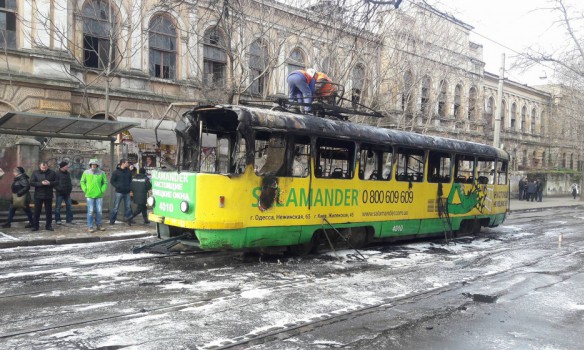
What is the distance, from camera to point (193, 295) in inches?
259

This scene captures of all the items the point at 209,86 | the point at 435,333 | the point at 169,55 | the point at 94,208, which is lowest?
the point at 435,333

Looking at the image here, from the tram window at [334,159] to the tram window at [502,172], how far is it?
700cm

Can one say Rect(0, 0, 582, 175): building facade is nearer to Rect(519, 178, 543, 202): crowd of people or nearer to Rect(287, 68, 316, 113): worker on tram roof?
Rect(287, 68, 316, 113): worker on tram roof

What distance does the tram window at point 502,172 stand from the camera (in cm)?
1466

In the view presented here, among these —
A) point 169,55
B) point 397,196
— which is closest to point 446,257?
point 397,196

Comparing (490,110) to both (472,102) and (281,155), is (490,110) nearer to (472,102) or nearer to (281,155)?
(472,102)

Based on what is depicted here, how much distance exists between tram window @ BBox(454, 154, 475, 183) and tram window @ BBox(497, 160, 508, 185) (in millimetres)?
1756

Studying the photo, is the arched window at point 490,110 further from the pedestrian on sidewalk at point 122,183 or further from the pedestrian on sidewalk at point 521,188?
the pedestrian on sidewalk at point 122,183

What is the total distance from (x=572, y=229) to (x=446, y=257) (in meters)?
9.32

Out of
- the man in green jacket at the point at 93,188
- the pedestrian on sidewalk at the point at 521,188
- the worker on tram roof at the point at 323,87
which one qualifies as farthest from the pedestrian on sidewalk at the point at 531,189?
the man in green jacket at the point at 93,188

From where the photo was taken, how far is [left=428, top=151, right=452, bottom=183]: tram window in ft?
38.9

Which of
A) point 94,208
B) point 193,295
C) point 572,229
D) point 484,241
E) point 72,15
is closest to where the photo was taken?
point 193,295

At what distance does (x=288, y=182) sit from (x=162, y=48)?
1563cm

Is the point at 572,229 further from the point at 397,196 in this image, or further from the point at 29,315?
the point at 29,315
